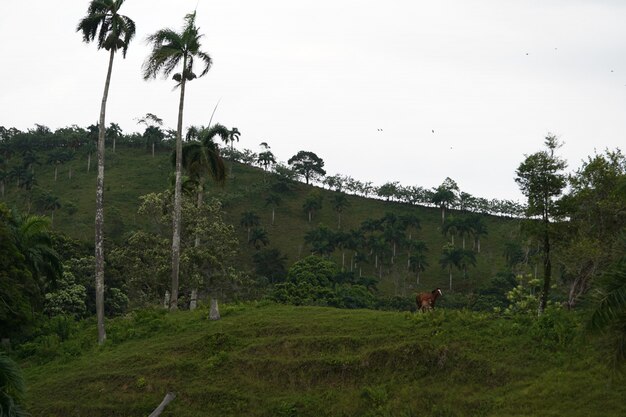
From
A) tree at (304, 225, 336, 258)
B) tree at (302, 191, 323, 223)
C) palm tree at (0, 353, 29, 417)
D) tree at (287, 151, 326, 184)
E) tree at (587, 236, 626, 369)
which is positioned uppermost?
tree at (287, 151, 326, 184)

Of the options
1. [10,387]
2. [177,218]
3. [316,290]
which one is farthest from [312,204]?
[10,387]

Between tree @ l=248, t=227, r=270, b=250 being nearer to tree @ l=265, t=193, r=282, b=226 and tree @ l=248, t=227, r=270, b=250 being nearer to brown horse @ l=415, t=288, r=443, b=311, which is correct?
tree @ l=265, t=193, r=282, b=226

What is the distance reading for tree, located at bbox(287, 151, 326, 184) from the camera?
13588 cm

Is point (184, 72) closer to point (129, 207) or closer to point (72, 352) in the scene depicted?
point (72, 352)

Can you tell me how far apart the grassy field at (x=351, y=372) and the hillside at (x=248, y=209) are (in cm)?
6521

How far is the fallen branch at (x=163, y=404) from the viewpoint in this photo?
21234mm

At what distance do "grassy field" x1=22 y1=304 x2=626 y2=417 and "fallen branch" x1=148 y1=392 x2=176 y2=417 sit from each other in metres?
0.24

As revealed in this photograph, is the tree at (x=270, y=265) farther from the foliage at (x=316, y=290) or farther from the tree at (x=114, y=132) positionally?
the tree at (x=114, y=132)

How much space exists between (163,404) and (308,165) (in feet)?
379

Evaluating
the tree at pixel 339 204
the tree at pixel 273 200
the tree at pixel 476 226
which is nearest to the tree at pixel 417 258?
the tree at pixel 476 226

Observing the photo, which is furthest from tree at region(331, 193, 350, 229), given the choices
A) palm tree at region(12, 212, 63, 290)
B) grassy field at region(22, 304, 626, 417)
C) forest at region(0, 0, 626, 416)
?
grassy field at region(22, 304, 626, 417)

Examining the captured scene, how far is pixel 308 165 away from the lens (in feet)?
446

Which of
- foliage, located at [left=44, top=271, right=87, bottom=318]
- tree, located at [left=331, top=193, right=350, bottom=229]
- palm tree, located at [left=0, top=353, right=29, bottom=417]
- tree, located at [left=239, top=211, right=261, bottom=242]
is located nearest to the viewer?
palm tree, located at [left=0, top=353, right=29, bottom=417]

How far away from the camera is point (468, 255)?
92250 mm
